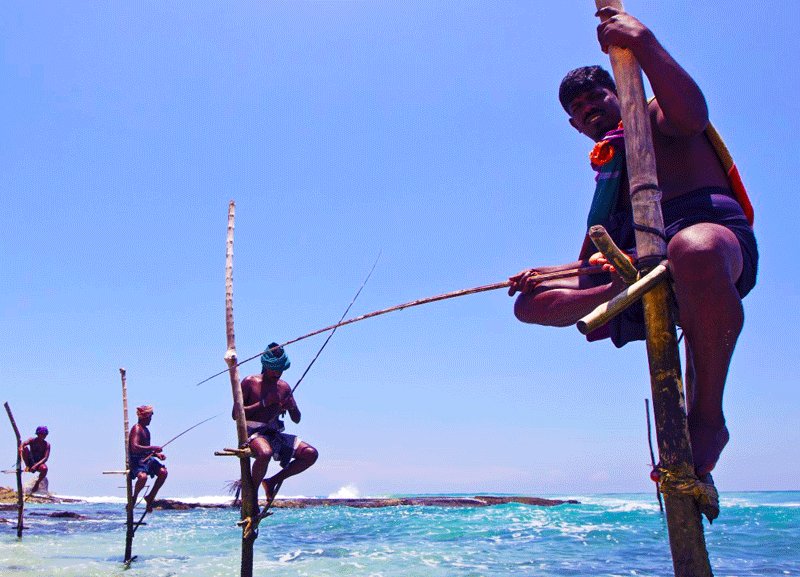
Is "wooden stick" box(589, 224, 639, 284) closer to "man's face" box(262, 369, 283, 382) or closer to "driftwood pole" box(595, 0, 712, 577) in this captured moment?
"driftwood pole" box(595, 0, 712, 577)

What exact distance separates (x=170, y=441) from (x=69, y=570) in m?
5.87

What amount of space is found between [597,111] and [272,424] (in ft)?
17.4

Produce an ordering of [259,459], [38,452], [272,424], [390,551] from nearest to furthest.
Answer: [259,459]
[272,424]
[390,551]
[38,452]

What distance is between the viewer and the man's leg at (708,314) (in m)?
2.07

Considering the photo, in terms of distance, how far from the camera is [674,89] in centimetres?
234

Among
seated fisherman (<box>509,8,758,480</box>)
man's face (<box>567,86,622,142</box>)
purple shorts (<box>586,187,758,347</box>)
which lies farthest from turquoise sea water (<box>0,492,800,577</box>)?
man's face (<box>567,86,622,142</box>)

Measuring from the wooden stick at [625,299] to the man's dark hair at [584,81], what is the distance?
36.5 inches

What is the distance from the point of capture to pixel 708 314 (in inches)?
82.5

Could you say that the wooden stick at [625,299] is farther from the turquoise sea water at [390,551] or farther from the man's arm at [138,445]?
the man's arm at [138,445]

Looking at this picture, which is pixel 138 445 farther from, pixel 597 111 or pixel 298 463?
pixel 597 111

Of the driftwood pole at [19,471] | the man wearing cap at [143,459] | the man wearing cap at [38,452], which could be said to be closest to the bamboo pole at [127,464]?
the man wearing cap at [143,459]

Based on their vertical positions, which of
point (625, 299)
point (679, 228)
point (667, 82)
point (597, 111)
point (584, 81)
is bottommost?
point (625, 299)

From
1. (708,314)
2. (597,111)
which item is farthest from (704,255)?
(597,111)

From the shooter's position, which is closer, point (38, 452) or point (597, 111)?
point (597, 111)
